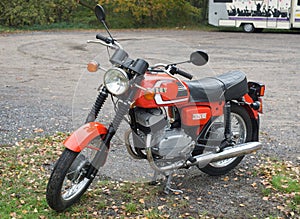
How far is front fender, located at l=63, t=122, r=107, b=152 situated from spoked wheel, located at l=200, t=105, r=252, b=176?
1.10m

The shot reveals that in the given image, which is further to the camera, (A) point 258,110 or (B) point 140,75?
(A) point 258,110

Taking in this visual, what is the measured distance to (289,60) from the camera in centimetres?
1320

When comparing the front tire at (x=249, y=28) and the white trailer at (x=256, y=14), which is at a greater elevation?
the white trailer at (x=256, y=14)

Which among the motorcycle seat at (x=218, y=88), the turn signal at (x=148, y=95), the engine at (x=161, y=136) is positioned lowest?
the engine at (x=161, y=136)

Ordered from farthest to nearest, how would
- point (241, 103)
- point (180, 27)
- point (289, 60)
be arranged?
point (180, 27)
point (289, 60)
point (241, 103)

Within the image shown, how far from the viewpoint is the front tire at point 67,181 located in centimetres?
361

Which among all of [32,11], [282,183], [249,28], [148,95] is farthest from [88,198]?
[32,11]

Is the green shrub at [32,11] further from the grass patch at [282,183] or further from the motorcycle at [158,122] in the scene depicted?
the motorcycle at [158,122]

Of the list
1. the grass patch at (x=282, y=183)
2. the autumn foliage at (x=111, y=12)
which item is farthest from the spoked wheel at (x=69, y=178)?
the autumn foliage at (x=111, y=12)

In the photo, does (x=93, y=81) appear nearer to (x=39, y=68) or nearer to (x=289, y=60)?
(x=39, y=68)

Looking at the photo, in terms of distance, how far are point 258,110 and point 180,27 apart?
2152 centimetres

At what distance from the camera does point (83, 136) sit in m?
3.69

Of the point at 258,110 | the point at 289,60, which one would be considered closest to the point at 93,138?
the point at 258,110

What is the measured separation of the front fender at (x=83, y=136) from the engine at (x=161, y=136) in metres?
0.32
